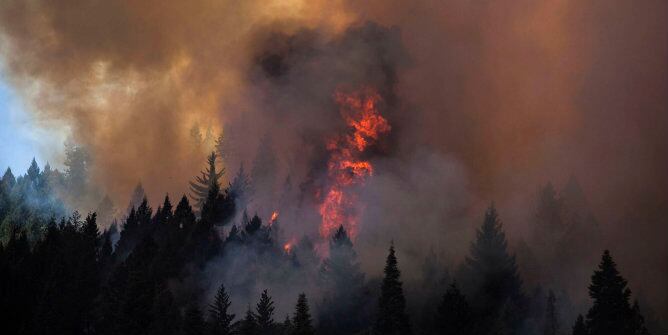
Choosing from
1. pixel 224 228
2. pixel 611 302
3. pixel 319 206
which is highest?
pixel 319 206

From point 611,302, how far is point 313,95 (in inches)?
3159

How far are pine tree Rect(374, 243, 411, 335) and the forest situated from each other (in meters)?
0.10

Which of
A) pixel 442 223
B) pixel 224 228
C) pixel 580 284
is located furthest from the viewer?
pixel 442 223

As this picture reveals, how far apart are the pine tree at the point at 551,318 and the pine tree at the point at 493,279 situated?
2.85 m

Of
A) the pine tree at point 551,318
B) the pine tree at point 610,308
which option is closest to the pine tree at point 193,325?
the pine tree at point 610,308

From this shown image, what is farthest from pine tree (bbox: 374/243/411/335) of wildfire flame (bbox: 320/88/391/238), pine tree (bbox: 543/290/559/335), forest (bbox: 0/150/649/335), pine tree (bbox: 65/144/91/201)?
pine tree (bbox: 65/144/91/201)

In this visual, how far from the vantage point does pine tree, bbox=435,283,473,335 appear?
72.1 metres

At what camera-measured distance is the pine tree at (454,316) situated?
236 ft

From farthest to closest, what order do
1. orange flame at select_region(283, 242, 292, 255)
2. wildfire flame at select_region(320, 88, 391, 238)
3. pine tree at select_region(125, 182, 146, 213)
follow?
pine tree at select_region(125, 182, 146, 213)
wildfire flame at select_region(320, 88, 391, 238)
orange flame at select_region(283, 242, 292, 255)

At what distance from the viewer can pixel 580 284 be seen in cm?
9250

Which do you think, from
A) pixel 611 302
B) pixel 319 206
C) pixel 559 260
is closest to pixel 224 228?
pixel 319 206

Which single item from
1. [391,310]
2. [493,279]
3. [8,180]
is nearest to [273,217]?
[493,279]

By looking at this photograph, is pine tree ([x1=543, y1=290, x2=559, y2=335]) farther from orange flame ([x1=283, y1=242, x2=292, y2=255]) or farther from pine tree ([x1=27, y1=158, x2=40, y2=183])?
pine tree ([x1=27, y1=158, x2=40, y2=183])

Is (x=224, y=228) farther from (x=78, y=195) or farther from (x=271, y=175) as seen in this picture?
(x=78, y=195)
